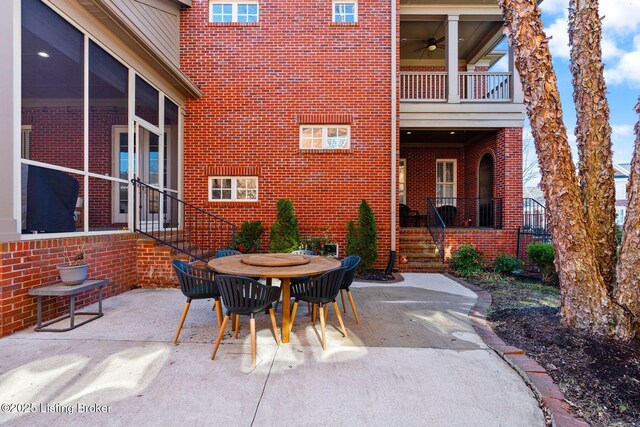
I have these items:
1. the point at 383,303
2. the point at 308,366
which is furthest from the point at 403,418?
the point at 383,303

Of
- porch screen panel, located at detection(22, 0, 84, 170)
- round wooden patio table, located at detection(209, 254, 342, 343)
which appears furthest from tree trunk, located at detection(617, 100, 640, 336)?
porch screen panel, located at detection(22, 0, 84, 170)

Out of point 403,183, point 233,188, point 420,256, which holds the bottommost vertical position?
point 420,256

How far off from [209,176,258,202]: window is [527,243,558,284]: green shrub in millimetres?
5934

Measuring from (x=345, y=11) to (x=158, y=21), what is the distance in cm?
396

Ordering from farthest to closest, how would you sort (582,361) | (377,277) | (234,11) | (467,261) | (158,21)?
(234,11) → (467,261) → (377,277) → (158,21) → (582,361)

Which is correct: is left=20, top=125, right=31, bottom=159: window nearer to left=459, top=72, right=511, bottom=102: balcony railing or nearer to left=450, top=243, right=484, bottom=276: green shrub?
left=450, top=243, right=484, bottom=276: green shrub

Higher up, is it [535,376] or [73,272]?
[73,272]

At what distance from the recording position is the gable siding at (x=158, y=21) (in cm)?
529

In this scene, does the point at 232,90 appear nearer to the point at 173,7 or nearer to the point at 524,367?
the point at 173,7

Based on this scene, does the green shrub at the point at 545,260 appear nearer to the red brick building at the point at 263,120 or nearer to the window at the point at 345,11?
the red brick building at the point at 263,120

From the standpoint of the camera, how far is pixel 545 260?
6.21 metres

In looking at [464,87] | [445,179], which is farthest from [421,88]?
[445,179]

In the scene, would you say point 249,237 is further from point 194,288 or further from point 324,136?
point 194,288

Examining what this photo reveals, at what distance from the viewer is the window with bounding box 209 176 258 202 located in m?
7.11
